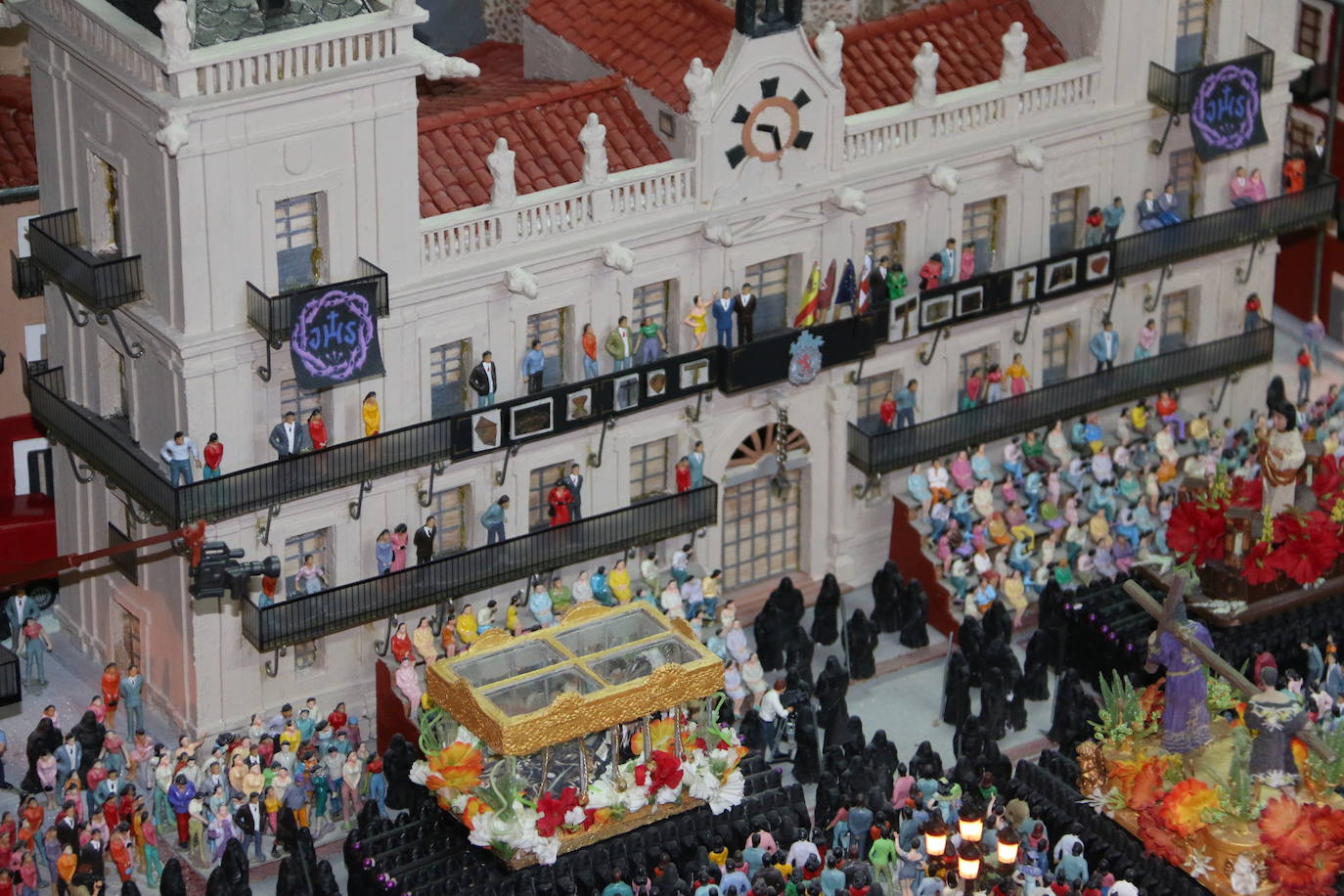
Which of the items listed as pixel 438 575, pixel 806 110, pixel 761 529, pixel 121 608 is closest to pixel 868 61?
pixel 806 110

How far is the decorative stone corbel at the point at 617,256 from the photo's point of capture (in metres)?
67.3

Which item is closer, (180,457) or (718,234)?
(180,457)

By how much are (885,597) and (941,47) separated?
12.3 meters

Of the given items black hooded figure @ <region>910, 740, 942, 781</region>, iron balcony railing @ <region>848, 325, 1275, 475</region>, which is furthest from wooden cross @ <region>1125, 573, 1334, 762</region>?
iron balcony railing @ <region>848, 325, 1275, 475</region>

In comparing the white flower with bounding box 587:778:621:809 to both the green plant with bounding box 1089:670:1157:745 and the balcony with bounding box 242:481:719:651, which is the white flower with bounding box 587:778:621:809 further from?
the green plant with bounding box 1089:670:1157:745

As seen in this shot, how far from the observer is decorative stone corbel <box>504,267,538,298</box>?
2611 inches

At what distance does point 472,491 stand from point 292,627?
4.96 m

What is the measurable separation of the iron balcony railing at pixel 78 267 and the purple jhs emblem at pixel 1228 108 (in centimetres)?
2464

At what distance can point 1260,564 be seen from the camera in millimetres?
69562

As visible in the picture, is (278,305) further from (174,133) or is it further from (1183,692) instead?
(1183,692)

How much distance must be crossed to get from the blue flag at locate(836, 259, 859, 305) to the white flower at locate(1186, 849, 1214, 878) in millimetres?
15465

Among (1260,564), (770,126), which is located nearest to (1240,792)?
(1260,564)

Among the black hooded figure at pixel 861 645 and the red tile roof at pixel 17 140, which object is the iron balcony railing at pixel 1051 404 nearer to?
the black hooded figure at pixel 861 645

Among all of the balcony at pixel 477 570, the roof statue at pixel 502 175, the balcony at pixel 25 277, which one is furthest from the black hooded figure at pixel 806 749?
the balcony at pixel 25 277
